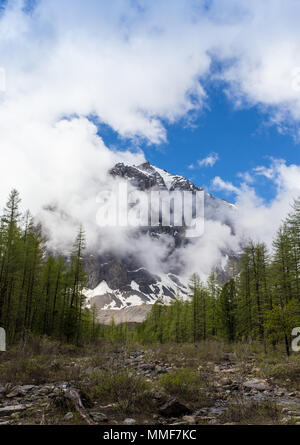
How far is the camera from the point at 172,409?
5457 millimetres

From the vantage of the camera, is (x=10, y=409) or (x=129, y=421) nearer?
(x=129, y=421)

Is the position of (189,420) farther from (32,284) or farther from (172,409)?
(32,284)

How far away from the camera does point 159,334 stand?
5947cm

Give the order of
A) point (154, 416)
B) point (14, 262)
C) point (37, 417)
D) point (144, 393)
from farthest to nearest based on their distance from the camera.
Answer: point (14, 262) → point (144, 393) → point (154, 416) → point (37, 417)

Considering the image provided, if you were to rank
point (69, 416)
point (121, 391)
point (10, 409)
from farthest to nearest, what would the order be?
point (121, 391)
point (10, 409)
point (69, 416)

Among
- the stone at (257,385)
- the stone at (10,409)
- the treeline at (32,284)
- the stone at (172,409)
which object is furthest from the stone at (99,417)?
the treeline at (32,284)

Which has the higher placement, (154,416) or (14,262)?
(14,262)

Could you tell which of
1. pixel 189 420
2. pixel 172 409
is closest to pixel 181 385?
pixel 172 409

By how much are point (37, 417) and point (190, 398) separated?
3.41m

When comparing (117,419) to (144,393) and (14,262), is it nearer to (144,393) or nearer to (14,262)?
(144,393)

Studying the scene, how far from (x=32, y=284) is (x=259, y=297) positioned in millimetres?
22821

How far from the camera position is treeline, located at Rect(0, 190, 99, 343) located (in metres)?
23.2

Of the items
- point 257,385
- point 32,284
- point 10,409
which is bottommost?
point 257,385

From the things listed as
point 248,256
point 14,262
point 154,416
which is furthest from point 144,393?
point 248,256
